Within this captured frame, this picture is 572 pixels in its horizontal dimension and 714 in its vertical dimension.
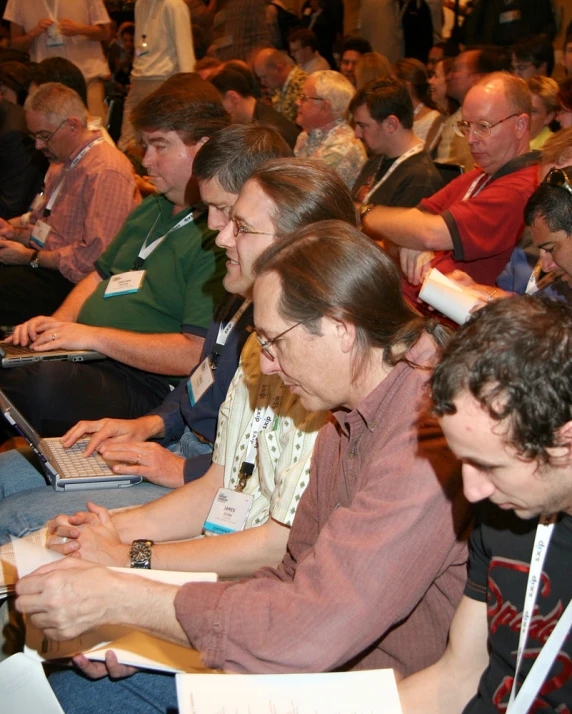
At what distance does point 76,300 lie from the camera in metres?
3.30

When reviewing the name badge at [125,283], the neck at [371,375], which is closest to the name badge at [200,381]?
the name badge at [125,283]

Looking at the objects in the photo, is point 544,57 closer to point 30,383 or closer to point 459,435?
point 30,383

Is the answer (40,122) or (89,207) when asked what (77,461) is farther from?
(40,122)

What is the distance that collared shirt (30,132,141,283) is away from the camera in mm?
3660

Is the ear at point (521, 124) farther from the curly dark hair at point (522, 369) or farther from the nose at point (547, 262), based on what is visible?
the curly dark hair at point (522, 369)

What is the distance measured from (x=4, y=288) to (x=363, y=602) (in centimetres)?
324

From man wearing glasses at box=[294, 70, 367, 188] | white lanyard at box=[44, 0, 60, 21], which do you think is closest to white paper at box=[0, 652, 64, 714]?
man wearing glasses at box=[294, 70, 367, 188]

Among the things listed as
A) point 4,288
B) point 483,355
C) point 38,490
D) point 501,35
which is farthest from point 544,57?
point 483,355

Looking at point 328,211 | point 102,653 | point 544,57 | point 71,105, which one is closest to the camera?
point 102,653

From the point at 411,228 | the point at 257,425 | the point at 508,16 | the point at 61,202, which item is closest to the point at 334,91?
the point at 508,16

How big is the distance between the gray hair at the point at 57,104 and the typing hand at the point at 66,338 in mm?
1546

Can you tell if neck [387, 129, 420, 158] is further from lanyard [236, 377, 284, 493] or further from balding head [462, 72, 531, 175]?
lanyard [236, 377, 284, 493]

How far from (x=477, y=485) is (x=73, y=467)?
4.69 ft

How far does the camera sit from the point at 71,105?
3.95 metres
